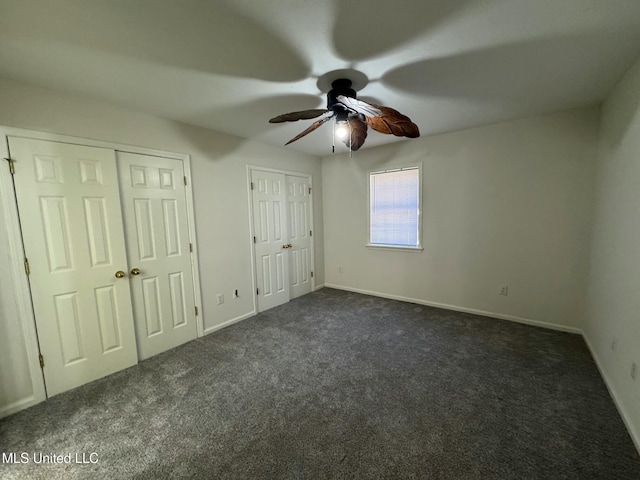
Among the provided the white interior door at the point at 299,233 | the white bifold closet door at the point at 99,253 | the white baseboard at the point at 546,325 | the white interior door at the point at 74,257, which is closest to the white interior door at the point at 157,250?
the white bifold closet door at the point at 99,253

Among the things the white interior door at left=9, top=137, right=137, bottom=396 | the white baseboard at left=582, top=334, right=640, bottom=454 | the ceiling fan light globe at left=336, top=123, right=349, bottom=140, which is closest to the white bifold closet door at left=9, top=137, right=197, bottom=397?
the white interior door at left=9, top=137, right=137, bottom=396

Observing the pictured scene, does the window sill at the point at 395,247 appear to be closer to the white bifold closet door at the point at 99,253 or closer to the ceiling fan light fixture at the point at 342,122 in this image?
the ceiling fan light fixture at the point at 342,122

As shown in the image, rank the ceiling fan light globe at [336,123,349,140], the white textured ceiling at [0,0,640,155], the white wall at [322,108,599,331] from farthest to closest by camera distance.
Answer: the white wall at [322,108,599,331]
the ceiling fan light globe at [336,123,349,140]
the white textured ceiling at [0,0,640,155]

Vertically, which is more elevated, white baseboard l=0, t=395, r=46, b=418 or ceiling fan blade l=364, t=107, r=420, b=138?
ceiling fan blade l=364, t=107, r=420, b=138

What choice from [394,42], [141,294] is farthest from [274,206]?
[394,42]

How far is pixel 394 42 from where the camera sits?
1.52 meters

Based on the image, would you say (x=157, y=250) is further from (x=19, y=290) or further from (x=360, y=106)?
(x=360, y=106)

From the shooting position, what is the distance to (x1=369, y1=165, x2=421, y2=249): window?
376 cm

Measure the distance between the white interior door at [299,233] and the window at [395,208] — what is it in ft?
3.50

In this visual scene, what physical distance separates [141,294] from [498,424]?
3.10 meters

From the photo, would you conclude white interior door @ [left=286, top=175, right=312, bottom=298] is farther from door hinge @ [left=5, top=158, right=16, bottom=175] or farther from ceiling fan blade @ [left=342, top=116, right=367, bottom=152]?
door hinge @ [left=5, top=158, right=16, bottom=175]

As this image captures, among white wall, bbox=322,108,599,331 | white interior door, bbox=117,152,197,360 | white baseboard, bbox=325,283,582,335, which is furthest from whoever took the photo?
white baseboard, bbox=325,283,582,335

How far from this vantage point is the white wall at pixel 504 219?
273 cm

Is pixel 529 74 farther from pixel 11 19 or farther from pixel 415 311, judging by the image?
pixel 11 19
